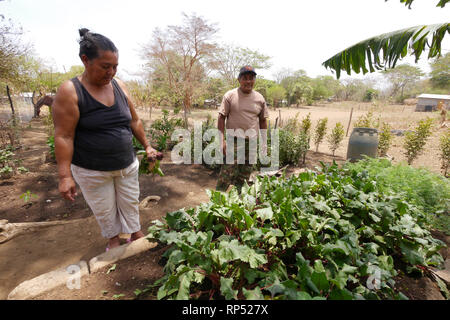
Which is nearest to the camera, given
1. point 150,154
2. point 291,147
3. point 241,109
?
point 150,154

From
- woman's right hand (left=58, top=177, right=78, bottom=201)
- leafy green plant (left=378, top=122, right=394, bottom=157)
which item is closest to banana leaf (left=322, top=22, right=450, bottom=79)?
leafy green plant (left=378, top=122, right=394, bottom=157)

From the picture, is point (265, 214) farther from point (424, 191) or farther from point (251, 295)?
point (424, 191)

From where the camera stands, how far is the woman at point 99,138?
5.21 feet

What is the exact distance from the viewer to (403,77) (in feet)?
131

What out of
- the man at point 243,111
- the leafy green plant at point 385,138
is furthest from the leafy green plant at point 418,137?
the man at point 243,111

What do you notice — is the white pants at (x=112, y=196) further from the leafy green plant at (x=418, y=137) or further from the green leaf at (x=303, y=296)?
the leafy green plant at (x=418, y=137)

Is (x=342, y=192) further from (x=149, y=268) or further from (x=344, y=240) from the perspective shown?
(x=149, y=268)

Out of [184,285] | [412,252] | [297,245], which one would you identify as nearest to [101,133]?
[184,285]

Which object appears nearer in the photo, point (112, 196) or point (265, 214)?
point (265, 214)

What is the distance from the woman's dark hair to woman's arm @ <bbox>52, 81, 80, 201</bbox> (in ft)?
0.84

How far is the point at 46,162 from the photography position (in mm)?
5176

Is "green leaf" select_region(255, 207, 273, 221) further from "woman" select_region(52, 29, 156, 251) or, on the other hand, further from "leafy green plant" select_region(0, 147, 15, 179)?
"leafy green plant" select_region(0, 147, 15, 179)

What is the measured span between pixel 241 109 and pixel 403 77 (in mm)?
50255

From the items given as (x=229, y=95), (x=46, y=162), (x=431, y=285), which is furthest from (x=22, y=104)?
(x=431, y=285)
